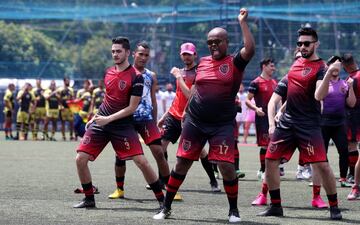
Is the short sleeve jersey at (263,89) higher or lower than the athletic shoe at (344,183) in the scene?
higher

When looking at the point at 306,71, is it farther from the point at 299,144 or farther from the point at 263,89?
the point at 263,89

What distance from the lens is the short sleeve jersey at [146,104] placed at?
1343cm

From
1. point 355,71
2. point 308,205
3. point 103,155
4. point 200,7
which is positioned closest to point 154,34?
point 200,7

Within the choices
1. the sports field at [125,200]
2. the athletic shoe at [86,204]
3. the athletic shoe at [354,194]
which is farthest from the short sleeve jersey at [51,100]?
the athletic shoe at [86,204]

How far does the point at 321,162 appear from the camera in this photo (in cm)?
1123

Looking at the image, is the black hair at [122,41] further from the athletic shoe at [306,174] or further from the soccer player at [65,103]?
the soccer player at [65,103]

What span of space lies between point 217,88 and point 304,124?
1.14m

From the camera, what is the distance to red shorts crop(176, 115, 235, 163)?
10.9 meters

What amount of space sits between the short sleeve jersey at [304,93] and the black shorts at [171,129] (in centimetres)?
368

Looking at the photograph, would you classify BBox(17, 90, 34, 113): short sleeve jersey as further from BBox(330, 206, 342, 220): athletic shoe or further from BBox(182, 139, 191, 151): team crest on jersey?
BBox(330, 206, 342, 220): athletic shoe

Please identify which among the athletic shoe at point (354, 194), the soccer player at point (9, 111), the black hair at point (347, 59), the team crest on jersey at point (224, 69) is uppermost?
the black hair at point (347, 59)

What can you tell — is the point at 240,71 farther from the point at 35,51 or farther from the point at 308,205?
the point at 35,51

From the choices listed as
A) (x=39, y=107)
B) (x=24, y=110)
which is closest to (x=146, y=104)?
(x=24, y=110)

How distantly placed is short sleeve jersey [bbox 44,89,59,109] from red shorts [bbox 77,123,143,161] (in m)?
20.8
